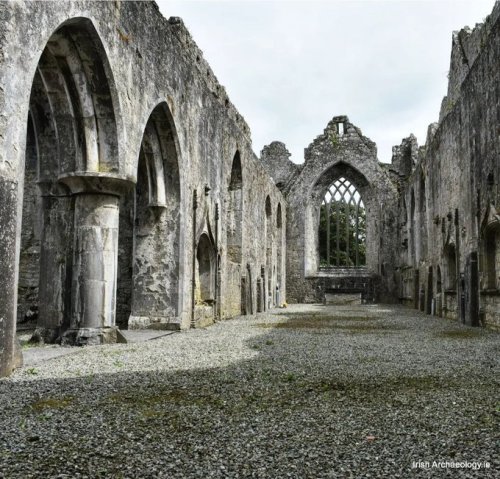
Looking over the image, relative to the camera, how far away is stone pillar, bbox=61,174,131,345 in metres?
7.41

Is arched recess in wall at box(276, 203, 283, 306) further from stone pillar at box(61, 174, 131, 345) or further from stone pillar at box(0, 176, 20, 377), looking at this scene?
stone pillar at box(0, 176, 20, 377)

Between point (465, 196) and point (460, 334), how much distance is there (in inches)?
164

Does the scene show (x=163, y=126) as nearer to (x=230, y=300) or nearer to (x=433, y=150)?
(x=230, y=300)

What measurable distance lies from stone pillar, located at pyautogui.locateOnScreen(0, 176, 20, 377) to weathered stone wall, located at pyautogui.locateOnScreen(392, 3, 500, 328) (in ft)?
27.7

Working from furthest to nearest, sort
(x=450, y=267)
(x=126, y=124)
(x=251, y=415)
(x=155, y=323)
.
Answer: (x=450, y=267)
(x=155, y=323)
(x=126, y=124)
(x=251, y=415)

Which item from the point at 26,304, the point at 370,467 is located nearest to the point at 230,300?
the point at 26,304

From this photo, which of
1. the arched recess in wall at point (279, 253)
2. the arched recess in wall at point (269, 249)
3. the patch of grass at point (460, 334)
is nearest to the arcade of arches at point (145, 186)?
the patch of grass at point (460, 334)

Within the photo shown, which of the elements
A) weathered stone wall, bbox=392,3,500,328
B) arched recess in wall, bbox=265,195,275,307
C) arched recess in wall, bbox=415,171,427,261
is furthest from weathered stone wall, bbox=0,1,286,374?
arched recess in wall, bbox=415,171,427,261

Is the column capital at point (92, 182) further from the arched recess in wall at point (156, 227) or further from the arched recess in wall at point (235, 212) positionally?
the arched recess in wall at point (235, 212)

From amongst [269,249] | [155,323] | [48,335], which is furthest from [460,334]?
[269,249]

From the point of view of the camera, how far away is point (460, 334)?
32.3 ft

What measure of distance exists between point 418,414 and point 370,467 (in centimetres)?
116

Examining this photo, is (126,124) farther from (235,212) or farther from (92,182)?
(235,212)

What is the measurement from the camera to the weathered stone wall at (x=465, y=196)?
10930 millimetres
